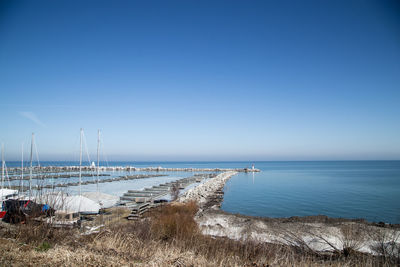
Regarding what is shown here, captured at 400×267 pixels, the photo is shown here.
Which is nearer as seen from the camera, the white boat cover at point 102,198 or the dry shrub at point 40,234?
the dry shrub at point 40,234

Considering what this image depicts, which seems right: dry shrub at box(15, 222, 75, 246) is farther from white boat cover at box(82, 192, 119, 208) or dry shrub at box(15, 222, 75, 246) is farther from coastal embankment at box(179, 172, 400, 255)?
white boat cover at box(82, 192, 119, 208)

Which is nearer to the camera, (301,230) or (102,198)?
(301,230)

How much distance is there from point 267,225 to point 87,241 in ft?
41.2

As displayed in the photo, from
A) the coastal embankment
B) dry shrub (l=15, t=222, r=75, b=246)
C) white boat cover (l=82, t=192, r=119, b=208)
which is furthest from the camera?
white boat cover (l=82, t=192, r=119, b=208)

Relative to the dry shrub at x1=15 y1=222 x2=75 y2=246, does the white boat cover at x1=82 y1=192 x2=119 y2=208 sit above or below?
below

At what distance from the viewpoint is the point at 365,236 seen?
13.1 metres

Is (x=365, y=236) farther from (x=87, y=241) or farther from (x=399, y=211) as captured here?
(x=87, y=241)

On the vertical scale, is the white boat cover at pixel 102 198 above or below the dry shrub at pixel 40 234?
below

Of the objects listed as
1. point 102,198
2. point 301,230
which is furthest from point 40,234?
point 102,198

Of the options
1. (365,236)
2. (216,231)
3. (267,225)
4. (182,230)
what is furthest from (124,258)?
(365,236)

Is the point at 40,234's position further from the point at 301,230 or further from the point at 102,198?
the point at 102,198

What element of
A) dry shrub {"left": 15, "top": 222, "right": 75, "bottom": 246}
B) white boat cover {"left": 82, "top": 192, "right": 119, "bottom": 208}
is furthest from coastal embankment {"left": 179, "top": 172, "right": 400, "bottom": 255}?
white boat cover {"left": 82, "top": 192, "right": 119, "bottom": 208}

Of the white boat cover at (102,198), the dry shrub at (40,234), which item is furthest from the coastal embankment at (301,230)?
the white boat cover at (102,198)

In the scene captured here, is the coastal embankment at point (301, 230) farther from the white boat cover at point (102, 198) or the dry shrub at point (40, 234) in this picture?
the white boat cover at point (102, 198)
